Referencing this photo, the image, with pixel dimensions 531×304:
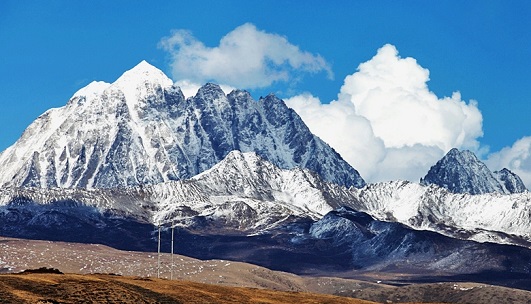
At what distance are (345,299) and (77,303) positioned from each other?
6541cm

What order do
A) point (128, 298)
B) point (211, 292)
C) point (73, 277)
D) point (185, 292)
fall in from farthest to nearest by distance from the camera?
point (211, 292)
point (185, 292)
point (73, 277)
point (128, 298)

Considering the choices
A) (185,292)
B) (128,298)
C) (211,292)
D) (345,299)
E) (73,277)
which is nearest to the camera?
(128,298)

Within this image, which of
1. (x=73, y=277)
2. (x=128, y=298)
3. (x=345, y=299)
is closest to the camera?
(x=128, y=298)

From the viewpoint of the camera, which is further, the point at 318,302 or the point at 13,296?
the point at 318,302

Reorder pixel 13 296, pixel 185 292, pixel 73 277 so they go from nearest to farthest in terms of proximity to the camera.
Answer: pixel 13 296
pixel 73 277
pixel 185 292

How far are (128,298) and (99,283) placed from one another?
709cm

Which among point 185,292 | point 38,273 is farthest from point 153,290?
point 38,273

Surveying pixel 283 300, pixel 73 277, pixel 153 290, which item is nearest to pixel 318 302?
pixel 283 300

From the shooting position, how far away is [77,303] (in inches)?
5148

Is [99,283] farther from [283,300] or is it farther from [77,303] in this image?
[283,300]

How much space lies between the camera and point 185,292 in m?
159

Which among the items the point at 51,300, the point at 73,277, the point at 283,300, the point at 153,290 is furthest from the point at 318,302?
the point at 51,300

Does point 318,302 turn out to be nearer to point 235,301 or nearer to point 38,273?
point 235,301

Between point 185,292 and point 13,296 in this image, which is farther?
point 185,292
